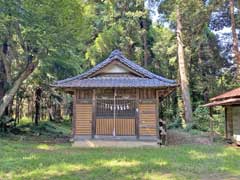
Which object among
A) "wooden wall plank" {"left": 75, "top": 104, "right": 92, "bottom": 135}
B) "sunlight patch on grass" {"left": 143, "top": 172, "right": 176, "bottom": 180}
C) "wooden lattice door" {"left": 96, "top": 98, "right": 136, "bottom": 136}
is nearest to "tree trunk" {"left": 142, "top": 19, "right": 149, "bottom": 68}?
"wooden lattice door" {"left": 96, "top": 98, "right": 136, "bottom": 136}

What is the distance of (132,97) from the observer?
1484cm

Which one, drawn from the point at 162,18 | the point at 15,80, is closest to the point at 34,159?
the point at 15,80

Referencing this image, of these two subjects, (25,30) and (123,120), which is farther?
(25,30)

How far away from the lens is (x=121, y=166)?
9.12 metres

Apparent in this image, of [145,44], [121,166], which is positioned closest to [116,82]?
[121,166]

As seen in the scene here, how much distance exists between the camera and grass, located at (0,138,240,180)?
7.95m

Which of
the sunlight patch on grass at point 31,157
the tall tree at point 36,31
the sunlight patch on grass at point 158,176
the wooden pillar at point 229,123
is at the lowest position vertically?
the sunlight patch on grass at point 158,176

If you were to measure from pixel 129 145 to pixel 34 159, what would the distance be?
5248mm

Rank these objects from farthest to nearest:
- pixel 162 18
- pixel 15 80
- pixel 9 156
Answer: pixel 162 18 → pixel 15 80 → pixel 9 156

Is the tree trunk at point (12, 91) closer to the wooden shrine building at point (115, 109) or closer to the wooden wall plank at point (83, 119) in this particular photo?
the wooden shrine building at point (115, 109)

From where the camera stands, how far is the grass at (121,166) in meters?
7.95

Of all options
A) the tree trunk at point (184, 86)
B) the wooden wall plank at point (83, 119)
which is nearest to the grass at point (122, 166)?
the wooden wall plank at point (83, 119)

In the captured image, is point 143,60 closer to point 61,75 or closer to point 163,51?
point 163,51

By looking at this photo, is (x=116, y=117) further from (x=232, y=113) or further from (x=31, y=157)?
(x=232, y=113)
